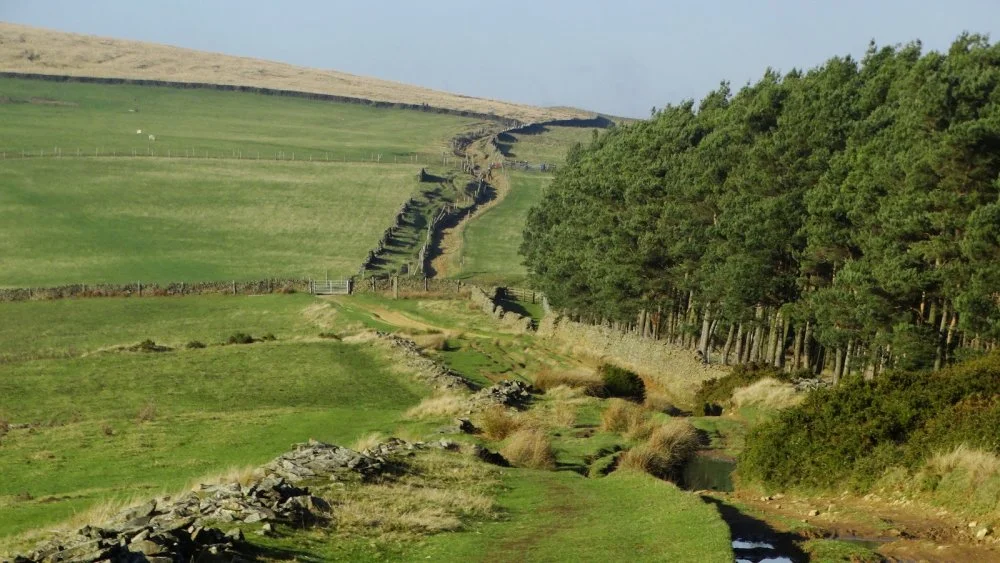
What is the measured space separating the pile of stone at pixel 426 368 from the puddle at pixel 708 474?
1445 cm

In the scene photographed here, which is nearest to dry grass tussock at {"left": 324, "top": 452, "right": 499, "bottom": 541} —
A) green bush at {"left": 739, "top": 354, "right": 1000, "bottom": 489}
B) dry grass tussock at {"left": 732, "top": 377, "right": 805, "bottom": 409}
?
green bush at {"left": 739, "top": 354, "right": 1000, "bottom": 489}

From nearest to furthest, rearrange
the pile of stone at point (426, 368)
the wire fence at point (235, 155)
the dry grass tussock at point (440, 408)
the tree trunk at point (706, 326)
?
the dry grass tussock at point (440, 408) < the pile of stone at point (426, 368) < the tree trunk at point (706, 326) < the wire fence at point (235, 155)

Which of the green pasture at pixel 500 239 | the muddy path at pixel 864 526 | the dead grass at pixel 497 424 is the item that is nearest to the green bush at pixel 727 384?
the dead grass at pixel 497 424

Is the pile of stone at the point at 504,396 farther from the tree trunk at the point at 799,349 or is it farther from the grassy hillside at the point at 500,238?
Result: the grassy hillside at the point at 500,238

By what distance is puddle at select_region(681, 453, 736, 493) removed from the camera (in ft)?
122

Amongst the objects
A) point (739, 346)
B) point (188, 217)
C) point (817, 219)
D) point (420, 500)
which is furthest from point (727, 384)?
point (188, 217)

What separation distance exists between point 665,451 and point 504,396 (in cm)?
1143

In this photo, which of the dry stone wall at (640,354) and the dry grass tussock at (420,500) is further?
the dry stone wall at (640,354)

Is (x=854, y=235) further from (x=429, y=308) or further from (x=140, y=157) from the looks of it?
(x=140, y=157)

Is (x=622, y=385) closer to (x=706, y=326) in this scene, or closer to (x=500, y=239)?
(x=706, y=326)

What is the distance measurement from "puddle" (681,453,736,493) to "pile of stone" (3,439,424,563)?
11907mm

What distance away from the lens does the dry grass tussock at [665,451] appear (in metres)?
36.1

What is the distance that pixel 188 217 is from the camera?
141 meters

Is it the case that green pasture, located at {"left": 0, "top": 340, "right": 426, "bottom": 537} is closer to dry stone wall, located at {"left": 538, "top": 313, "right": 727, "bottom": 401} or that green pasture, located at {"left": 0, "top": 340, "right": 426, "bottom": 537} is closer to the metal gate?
dry stone wall, located at {"left": 538, "top": 313, "right": 727, "bottom": 401}
